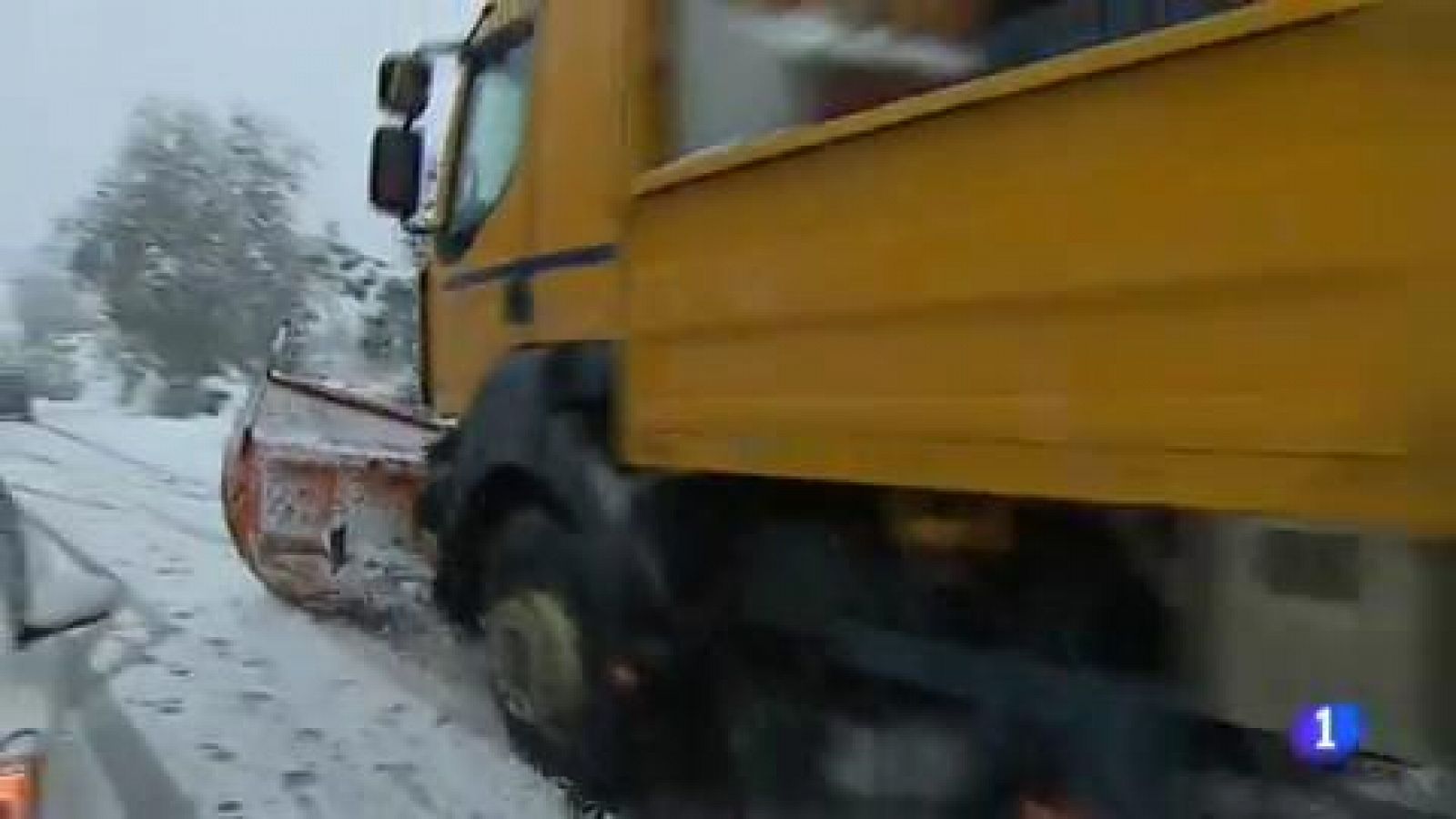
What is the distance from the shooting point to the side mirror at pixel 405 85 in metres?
6.37

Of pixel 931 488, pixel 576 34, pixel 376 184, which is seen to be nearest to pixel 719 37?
pixel 576 34

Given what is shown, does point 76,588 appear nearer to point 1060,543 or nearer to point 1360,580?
point 1060,543

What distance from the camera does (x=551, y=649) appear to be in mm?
5086

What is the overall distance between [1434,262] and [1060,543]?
1.28 m

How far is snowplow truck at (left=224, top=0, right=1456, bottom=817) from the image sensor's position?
234 cm

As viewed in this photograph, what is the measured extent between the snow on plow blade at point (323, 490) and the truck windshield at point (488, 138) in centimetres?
126

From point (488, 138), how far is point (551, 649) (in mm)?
1805

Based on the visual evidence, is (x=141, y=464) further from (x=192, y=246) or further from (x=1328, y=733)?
(x=192, y=246)

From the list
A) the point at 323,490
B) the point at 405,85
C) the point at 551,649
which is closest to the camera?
the point at 551,649

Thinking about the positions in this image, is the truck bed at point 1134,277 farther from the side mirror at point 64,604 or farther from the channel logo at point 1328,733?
the side mirror at point 64,604

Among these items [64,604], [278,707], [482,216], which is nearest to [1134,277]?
[64,604]

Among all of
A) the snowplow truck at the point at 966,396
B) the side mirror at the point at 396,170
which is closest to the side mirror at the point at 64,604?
the snowplow truck at the point at 966,396

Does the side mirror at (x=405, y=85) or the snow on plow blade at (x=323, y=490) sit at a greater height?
the side mirror at (x=405, y=85)

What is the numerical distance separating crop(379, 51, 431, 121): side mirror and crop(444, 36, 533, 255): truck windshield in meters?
0.29
